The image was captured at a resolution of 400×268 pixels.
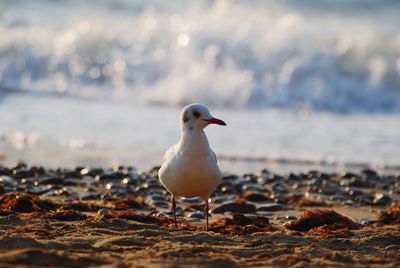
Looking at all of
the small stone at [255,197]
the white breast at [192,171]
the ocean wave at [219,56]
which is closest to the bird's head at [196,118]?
the white breast at [192,171]

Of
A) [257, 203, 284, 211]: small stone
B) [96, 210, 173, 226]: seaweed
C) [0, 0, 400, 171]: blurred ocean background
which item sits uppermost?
[0, 0, 400, 171]: blurred ocean background

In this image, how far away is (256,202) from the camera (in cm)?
816

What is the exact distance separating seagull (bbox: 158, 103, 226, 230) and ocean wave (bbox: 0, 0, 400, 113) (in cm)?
1109

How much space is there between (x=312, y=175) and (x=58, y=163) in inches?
132

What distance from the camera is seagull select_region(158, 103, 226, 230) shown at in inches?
235

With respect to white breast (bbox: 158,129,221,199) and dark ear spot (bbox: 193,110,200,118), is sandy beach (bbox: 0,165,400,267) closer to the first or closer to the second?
white breast (bbox: 158,129,221,199)

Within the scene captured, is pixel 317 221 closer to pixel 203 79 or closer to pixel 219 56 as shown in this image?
Result: pixel 203 79

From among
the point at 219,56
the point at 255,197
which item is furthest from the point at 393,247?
the point at 219,56

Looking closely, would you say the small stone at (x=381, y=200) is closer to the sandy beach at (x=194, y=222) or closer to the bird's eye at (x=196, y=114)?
the sandy beach at (x=194, y=222)

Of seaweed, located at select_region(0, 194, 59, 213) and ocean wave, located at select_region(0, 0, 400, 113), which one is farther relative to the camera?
ocean wave, located at select_region(0, 0, 400, 113)

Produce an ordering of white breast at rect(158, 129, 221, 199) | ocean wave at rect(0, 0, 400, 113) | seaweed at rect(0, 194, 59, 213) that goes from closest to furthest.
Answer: white breast at rect(158, 129, 221, 199) < seaweed at rect(0, 194, 59, 213) < ocean wave at rect(0, 0, 400, 113)

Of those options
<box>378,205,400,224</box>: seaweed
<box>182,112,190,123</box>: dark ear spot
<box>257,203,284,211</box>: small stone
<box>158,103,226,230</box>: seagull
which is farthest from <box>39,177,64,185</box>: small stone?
<box>378,205,400,224</box>: seaweed

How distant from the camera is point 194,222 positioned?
22.5ft

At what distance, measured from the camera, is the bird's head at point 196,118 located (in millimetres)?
6141
